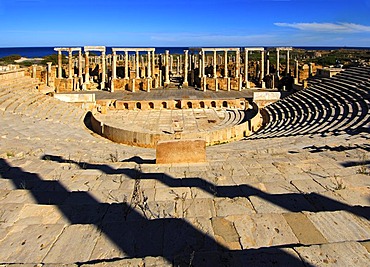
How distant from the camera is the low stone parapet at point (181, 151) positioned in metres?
8.43

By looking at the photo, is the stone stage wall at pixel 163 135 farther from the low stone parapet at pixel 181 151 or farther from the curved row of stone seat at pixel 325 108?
the low stone parapet at pixel 181 151

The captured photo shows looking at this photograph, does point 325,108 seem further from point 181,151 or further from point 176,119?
point 181,151

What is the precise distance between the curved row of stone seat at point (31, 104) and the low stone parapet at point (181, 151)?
13.1 m

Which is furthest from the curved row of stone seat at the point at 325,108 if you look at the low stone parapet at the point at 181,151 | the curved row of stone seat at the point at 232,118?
the low stone parapet at the point at 181,151

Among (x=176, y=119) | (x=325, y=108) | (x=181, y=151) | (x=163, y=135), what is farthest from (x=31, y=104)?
(x=325, y=108)

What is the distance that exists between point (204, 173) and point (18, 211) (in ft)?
11.8

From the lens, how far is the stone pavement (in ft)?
9.80

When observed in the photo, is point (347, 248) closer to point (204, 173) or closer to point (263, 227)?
point (263, 227)

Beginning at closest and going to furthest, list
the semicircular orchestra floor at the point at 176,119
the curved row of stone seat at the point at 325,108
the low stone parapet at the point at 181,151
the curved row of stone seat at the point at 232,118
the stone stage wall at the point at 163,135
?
1. the low stone parapet at the point at 181,151
2. the curved row of stone seat at the point at 325,108
3. the stone stage wall at the point at 163,135
4. the semicircular orchestra floor at the point at 176,119
5. the curved row of stone seat at the point at 232,118

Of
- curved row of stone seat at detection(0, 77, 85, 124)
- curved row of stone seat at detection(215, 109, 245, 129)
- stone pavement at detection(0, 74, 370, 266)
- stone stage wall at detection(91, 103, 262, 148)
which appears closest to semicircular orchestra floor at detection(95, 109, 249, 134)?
curved row of stone seat at detection(215, 109, 245, 129)

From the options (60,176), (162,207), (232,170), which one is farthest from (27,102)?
(162,207)

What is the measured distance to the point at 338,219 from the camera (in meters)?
3.69

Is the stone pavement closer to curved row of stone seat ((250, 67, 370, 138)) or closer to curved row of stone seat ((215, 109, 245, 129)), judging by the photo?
curved row of stone seat ((250, 67, 370, 138))

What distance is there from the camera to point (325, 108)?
61.3ft
